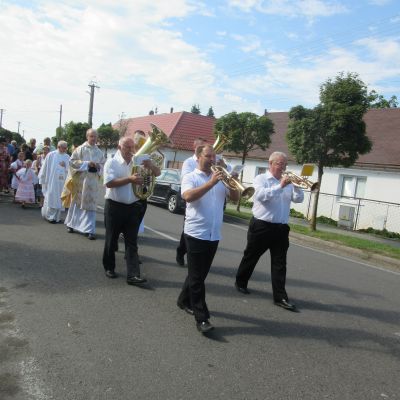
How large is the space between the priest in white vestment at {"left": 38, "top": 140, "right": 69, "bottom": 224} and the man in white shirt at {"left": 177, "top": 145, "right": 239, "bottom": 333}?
6.28 m

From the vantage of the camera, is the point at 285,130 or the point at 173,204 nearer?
the point at 173,204


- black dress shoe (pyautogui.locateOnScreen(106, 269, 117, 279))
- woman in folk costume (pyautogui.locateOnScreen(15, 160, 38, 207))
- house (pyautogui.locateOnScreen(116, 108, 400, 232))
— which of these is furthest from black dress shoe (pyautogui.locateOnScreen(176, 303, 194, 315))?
house (pyautogui.locateOnScreen(116, 108, 400, 232))

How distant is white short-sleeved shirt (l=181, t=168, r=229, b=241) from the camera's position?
182 inches

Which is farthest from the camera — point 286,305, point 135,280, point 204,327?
point 135,280

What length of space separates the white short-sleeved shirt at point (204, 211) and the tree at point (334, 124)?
913 centimetres

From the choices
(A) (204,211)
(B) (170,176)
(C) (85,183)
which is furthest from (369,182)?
(A) (204,211)

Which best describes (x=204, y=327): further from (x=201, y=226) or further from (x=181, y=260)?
(x=181, y=260)

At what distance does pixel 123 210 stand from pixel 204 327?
2198 millimetres

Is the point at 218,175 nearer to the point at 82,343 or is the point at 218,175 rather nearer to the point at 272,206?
the point at 272,206

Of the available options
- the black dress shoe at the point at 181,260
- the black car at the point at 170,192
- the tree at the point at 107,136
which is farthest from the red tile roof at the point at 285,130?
the black dress shoe at the point at 181,260

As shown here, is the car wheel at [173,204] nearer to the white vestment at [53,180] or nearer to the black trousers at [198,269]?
the white vestment at [53,180]

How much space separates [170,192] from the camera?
1664 centimetres

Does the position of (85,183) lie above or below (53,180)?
above

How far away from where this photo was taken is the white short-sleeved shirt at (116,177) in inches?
233
